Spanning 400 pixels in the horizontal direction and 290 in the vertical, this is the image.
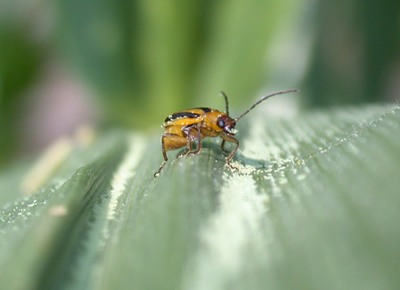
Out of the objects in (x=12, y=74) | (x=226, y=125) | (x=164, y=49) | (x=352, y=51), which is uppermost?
(x=12, y=74)

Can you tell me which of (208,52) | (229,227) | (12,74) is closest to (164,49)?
(208,52)

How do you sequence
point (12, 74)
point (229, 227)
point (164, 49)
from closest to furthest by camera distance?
1. point (229, 227)
2. point (164, 49)
3. point (12, 74)

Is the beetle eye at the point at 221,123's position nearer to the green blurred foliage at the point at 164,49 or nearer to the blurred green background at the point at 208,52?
the blurred green background at the point at 208,52

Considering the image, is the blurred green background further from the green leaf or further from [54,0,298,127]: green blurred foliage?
the green leaf

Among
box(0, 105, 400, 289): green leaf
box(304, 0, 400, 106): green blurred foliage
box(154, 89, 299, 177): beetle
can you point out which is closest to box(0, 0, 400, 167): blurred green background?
box(304, 0, 400, 106): green blurred foliage

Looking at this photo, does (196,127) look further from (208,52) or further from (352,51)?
(352,51)

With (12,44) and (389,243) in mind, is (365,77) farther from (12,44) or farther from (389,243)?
(12,44)

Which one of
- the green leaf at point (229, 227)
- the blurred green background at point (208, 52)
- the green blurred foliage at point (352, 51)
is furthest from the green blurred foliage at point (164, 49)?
the green leaf at point (229, 227)
